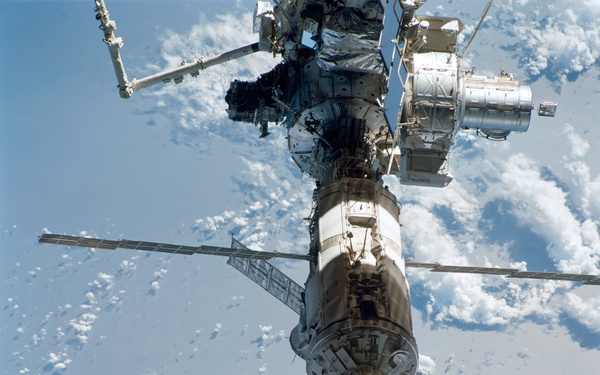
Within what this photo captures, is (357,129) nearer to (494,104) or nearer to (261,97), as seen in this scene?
(261,97)

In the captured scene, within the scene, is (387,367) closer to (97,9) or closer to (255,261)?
(255,261)

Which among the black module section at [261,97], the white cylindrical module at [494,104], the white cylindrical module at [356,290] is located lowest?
the white cylindrical module at [356,290]

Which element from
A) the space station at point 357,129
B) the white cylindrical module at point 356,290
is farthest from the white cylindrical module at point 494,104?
the white cylindrical module at point 356,290

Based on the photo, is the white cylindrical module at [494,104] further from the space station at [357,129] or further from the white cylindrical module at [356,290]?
the white cylindrical module at [356,290]

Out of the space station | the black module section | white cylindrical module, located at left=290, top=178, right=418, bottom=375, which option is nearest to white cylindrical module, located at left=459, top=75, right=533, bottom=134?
the space station

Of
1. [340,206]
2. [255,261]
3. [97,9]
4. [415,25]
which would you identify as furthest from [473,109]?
[97,9]

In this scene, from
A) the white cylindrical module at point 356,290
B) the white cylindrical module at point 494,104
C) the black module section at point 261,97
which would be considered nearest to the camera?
the white cylindrical module at point 356,290

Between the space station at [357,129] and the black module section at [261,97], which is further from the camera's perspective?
the black module section at [261,97]
